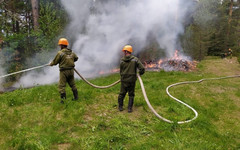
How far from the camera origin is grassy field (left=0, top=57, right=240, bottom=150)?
11.6ft

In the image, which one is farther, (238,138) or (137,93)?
(137,93)

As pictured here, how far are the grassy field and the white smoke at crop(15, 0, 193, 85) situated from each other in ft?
19.8

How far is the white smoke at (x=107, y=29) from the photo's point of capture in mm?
12320

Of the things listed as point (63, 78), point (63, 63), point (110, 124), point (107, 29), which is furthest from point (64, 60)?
point (107, 29)

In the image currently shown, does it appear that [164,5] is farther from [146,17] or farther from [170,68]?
[170,68]

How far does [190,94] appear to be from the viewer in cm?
710

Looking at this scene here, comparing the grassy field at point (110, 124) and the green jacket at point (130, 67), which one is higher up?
the green jacket at point (130, 67)

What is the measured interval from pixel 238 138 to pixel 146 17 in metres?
12.1

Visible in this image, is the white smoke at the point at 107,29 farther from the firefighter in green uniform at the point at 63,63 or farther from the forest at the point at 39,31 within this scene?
the firefighter in green uniform at the point at 63,63

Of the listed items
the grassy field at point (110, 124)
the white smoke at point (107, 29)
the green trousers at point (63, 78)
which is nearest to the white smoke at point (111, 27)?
the white smoke at point (107, 29)

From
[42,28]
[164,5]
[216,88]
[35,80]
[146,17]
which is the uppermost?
[164,5]

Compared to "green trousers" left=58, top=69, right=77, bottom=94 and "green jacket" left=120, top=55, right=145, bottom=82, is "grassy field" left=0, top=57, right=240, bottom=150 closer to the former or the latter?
"green trousers" left=58, top=69, right=77, bottom=94

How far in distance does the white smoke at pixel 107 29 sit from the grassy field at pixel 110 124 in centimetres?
604

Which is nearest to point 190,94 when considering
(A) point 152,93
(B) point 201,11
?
(A) point 152,93
